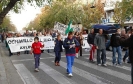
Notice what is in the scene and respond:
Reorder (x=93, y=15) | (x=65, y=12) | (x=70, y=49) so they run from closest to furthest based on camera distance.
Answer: (x=70, y=49), (x=65, y=12), (x=93, y=15)

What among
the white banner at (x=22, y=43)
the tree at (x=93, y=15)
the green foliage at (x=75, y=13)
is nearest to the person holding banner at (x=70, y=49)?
the white banner at (x=22, y=43)

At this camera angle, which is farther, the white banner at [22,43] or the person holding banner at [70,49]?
the white banner at [22,43]

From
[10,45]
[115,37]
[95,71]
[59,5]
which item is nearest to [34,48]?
[95,71]

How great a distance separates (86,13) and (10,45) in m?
36.8

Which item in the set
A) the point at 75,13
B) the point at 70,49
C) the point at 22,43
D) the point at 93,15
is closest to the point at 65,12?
the point at 75,13

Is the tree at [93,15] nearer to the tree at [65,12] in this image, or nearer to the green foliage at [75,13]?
the green foliage at [75,13]

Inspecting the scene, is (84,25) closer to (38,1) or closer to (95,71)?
(38,1)

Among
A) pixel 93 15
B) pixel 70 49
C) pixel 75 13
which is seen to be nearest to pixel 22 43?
pixel 70 49

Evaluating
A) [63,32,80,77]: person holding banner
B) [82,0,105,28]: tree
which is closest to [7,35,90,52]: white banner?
[63,32,80,77]: person holding banner

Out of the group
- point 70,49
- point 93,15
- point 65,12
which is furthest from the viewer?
point 93,15

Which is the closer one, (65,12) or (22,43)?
(22,43)

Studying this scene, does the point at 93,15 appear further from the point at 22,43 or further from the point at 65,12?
the point at 22,43

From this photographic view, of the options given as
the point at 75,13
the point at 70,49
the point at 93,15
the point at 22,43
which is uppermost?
the point at 75,13

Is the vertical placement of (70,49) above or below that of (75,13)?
below
